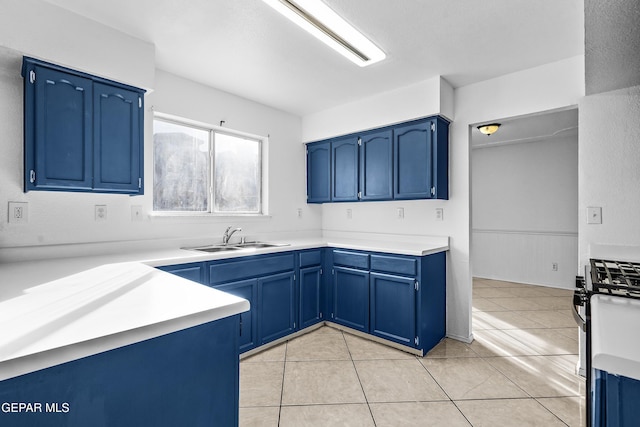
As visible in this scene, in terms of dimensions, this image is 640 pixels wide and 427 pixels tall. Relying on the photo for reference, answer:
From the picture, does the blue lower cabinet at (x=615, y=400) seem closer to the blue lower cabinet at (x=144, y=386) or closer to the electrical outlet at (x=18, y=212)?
the blue lower cabinet at (x=144, y=386)

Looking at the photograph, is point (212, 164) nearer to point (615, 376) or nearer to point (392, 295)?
point (392, 295)

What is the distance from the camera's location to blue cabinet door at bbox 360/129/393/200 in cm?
325

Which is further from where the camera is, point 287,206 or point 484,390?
point 287,206

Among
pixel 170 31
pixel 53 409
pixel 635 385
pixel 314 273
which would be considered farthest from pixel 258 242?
pixel 635 385

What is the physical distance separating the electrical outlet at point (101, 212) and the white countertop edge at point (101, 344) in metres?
1.89

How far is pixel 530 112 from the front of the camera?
8.91 ft

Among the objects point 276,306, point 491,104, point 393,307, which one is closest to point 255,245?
point 276,306

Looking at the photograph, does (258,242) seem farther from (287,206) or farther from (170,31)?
(170,31)

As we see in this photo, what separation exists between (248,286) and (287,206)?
4.65 ft

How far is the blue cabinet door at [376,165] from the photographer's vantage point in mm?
3254

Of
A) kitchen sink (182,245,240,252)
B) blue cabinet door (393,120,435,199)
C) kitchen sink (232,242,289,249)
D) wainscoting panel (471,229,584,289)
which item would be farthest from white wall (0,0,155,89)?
wainscoting panel (471,229,584,289)

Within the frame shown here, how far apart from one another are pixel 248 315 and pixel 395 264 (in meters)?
1.37

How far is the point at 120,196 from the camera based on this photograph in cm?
247

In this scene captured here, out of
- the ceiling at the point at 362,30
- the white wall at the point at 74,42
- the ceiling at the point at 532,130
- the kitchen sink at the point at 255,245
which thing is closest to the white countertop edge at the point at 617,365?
the ceiling at the point at 362,30
